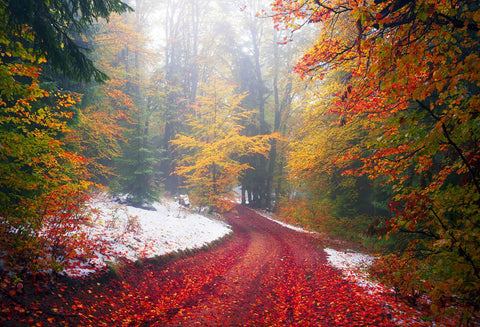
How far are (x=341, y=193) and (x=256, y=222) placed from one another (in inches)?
282

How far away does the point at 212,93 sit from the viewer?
52.0 ft

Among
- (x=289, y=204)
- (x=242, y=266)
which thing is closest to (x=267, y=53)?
(x=289, y=204)

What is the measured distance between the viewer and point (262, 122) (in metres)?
22.8

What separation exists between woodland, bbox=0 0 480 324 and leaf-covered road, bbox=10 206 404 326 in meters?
0.86

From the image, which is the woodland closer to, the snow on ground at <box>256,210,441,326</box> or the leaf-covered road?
the snow on ground at <box>256,210,441,326</box>

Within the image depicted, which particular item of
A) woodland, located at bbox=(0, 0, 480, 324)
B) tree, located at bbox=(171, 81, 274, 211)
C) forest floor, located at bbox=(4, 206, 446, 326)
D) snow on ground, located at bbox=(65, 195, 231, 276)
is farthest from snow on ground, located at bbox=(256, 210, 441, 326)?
tree, located at bbox=(171, 81, 274, 211)

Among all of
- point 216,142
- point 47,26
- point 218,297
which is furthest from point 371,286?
point 216,142

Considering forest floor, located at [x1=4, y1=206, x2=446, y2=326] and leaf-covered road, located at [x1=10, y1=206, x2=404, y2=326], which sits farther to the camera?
leaf-covered road, located at [x1=10, y1=206, x2=404, y2=326]

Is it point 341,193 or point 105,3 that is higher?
point 105,3

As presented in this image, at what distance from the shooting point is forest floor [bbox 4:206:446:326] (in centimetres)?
382

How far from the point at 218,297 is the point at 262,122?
19.0m

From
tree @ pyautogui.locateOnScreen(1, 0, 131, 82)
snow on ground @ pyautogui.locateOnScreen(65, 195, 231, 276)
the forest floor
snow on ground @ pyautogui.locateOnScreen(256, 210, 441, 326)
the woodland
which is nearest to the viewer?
the woodland

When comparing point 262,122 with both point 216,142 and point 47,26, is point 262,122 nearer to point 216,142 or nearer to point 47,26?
point 216,142

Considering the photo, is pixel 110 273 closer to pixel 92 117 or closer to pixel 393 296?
pixel 393 296
